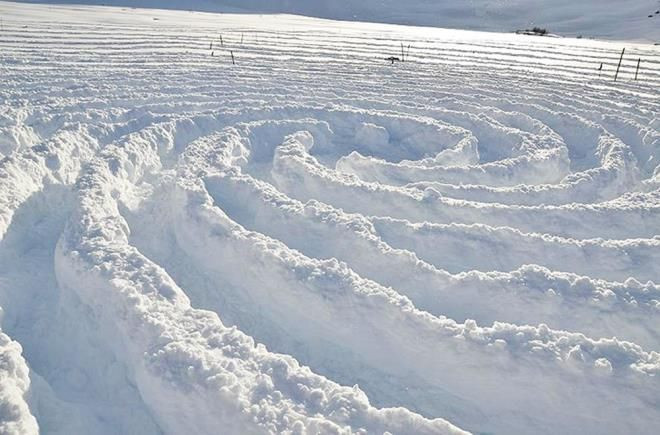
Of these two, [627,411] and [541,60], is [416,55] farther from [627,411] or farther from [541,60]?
[627,411]

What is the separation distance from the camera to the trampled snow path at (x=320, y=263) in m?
4.53

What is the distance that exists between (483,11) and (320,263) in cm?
3448

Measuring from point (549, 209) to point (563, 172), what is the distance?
2.29m

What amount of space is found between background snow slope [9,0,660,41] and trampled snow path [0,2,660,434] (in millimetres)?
21293

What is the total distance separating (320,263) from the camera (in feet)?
19.5

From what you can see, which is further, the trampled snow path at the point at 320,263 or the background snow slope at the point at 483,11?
the background snow slope at the point at 483,11

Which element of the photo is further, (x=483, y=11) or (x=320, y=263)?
(x=483, y=11)

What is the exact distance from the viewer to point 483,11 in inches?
1433

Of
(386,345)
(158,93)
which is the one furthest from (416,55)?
(386,345)

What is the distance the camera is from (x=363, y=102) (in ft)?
40.5

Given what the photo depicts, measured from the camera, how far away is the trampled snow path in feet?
14.9

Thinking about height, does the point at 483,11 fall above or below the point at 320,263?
above

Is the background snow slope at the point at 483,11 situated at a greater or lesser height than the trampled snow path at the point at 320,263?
greater

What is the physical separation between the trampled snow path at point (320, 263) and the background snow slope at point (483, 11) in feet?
69.9
